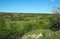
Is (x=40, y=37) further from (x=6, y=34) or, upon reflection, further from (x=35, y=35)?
(x=6, y=34)

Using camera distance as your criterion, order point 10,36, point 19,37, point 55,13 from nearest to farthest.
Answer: point 10,36, point 19,37, point 55,13

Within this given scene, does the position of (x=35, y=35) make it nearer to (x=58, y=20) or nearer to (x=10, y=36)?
(x=10, y=36)

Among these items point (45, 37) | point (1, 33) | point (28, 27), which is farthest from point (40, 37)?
point (28, 27)

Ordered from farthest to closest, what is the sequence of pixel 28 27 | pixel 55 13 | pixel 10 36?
pixel 55 13 < pixel 28 27 < pixel 10 36

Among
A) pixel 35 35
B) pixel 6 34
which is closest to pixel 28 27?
pixel 35 35

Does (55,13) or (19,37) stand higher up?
(55,13)

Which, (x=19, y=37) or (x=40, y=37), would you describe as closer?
(x=40, y=37)

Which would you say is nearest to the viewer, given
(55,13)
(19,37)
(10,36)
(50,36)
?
(50,36)

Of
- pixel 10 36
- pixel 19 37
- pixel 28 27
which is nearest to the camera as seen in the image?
pixel 10 36

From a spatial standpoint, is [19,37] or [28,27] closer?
[19,37]
